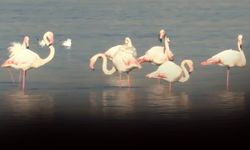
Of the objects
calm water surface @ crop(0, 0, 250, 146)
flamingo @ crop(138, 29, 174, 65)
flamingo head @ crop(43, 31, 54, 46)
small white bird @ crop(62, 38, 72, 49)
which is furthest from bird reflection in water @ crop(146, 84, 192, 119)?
small white bird @ crop(62, 38, 72, 49)

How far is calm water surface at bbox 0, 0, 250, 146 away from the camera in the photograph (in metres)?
11.0

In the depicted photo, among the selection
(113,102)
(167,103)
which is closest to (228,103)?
(167,103)

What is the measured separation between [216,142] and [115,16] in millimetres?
17626

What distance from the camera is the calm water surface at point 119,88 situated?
→ 11016 millimetres

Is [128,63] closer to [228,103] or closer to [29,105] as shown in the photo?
[228,103]

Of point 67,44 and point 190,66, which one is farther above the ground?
point 67,44

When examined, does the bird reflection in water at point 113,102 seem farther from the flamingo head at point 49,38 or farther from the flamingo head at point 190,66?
the flamingo head at point 49,38

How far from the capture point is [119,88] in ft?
47.6

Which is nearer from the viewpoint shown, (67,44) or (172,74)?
(172,74)

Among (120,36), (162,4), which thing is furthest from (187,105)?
(162,4)

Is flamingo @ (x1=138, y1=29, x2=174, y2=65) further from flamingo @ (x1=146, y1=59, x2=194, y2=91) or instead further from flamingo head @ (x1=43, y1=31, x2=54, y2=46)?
flamingo @ (x1=146, y1=59, x2=194, y2=91)

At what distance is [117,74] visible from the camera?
1642cm

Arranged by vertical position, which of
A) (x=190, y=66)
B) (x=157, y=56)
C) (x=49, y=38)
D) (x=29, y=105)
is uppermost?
(x=49, y=38)

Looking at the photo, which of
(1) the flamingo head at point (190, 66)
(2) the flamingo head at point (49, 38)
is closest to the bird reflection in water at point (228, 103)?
(1) the flamingo head at point (190, 66)
